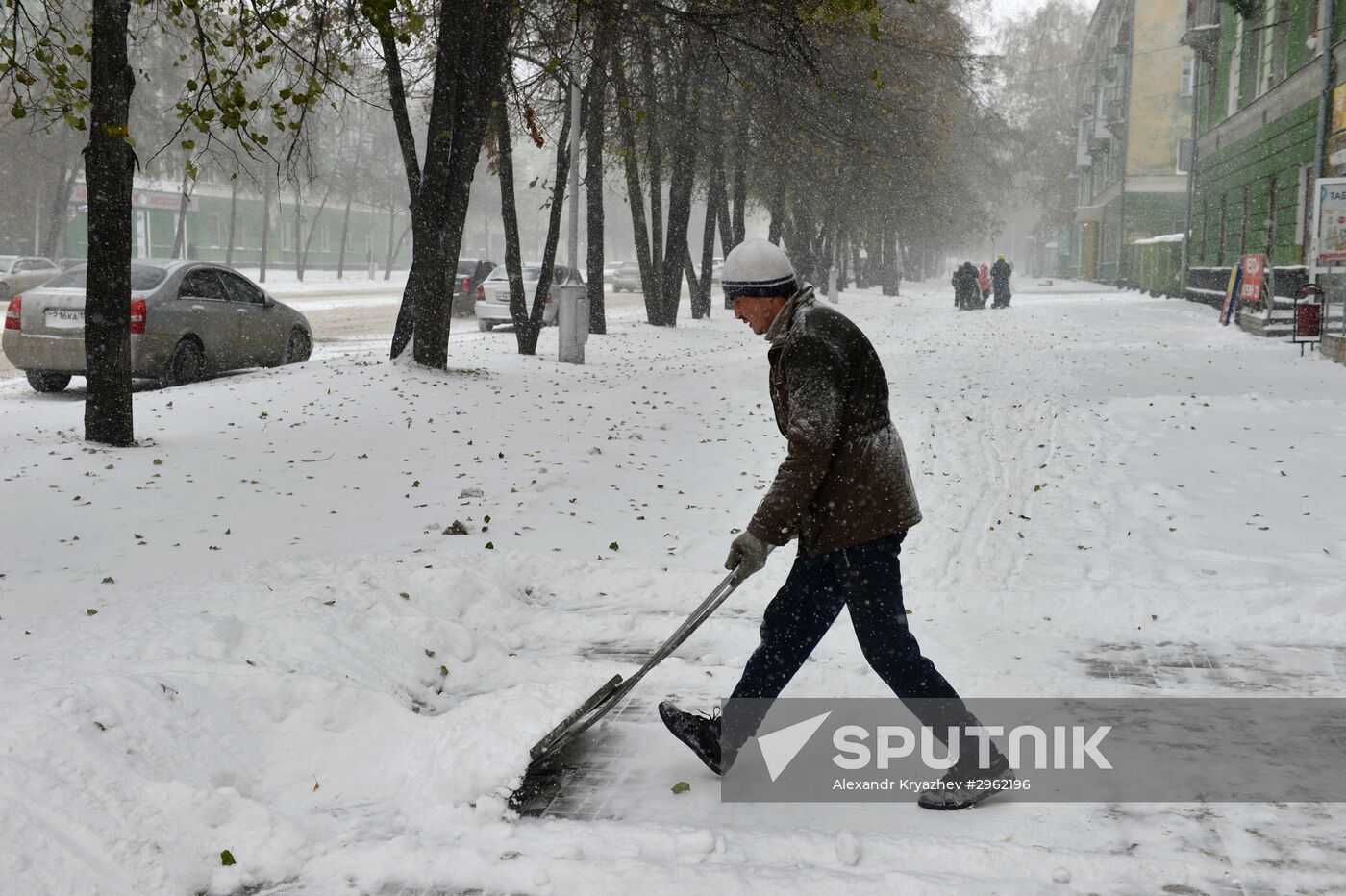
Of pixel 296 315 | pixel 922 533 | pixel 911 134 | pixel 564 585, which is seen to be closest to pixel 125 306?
pixel 564 585

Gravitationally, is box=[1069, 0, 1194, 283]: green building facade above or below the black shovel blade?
above

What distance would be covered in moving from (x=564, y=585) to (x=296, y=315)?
34.9 feet

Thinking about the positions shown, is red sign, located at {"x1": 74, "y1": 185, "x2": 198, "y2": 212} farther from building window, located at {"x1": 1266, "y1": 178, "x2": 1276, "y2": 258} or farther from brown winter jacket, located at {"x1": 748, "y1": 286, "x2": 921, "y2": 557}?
brown winter jacket, located at {"x1": 748, "y1": 286, "x2": 921, "y2": 557}

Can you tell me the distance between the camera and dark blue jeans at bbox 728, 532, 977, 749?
3.84m

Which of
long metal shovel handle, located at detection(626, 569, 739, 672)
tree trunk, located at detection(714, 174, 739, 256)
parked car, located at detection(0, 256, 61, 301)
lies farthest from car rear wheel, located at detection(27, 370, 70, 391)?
parked car, located at detection(0, 256, 61, 301)

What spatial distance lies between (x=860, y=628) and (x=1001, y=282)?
35.2 meters

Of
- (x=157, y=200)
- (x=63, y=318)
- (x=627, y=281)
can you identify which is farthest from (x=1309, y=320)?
(x=157, y=200)

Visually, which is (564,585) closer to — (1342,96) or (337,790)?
(337,790)

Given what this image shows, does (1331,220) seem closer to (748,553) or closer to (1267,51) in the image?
(1267,51)

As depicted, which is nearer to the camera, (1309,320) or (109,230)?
(109,230)

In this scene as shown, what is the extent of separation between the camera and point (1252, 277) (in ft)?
78.1

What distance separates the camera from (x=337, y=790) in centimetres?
404

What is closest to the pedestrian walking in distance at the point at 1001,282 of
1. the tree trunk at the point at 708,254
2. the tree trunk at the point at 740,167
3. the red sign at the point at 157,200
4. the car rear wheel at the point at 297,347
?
the tree trunk at the point at 740,167

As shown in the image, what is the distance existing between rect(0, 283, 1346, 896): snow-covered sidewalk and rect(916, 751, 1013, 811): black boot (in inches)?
1.7
